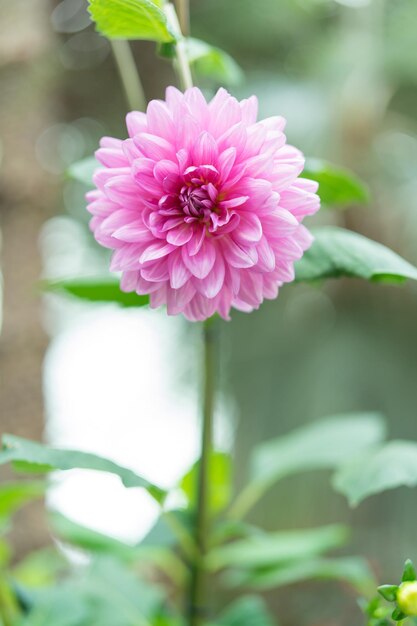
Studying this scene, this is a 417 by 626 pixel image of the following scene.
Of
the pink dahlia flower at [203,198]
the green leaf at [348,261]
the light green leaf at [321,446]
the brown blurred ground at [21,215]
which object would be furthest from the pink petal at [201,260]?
the brown blurred ground at [21,215]

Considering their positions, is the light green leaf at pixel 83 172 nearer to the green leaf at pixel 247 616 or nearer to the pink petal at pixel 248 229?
the pink petal at pixel 248 229

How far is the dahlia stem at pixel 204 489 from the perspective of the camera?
627 millimetres

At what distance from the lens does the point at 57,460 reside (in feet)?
1.73

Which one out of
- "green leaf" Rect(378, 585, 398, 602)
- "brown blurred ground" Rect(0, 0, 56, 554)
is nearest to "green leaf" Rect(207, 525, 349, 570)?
"green leaf" Rect(378, 585, 398, 602)

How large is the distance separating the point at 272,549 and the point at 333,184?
42cm

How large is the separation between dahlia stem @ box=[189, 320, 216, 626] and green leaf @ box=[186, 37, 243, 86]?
234 millimetres

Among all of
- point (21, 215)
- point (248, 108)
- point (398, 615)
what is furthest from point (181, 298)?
point (21, 215)

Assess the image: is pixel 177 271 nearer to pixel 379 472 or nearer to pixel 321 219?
pixel 379 472

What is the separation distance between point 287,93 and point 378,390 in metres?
1.05

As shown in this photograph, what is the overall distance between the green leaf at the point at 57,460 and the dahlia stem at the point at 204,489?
3.1 inches

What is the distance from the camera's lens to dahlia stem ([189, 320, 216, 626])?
0.63m

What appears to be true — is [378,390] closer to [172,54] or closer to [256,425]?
[256,425]

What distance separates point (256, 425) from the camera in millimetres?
2650

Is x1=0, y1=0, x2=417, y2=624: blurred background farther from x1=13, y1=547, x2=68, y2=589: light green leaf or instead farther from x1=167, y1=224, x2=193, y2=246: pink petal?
x1=167, y1=224, x2=193, y2=246: pink petal
